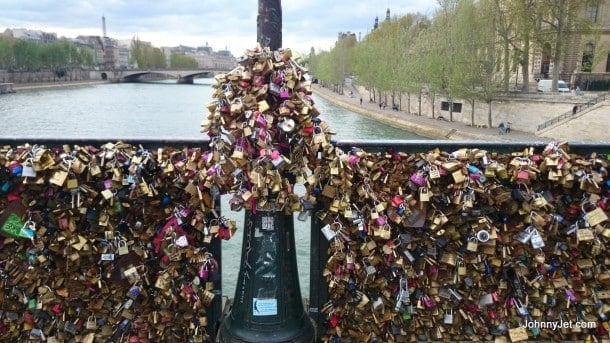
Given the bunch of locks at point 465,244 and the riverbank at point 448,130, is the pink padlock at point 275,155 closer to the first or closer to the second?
the bunch of locks at point 465,244

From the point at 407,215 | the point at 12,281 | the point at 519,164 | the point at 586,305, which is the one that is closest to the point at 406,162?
the point at 407,215

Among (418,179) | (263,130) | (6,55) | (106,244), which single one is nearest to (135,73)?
(6,55)

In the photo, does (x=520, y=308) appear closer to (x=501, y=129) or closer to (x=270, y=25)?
(x=270, y=25)

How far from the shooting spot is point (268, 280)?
2.96 metres

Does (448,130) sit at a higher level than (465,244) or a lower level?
lower

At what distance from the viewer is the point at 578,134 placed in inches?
1069

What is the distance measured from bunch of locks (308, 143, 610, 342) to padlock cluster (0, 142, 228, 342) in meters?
0.79

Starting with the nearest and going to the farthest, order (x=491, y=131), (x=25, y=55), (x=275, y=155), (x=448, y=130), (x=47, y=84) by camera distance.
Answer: (x=275, y=155) → (x=448, y=130) → (x=491, y=131) → (x=47, y=84) → (x=25, y=55)

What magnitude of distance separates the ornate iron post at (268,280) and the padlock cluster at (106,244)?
0.62 ft

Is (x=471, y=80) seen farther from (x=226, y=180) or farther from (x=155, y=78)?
(x=155, y=78)

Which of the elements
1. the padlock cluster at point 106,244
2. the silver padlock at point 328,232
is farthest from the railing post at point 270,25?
the silver padlock at point 328,232

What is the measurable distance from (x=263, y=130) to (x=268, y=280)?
93 cm

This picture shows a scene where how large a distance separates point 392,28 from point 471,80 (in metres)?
26.3

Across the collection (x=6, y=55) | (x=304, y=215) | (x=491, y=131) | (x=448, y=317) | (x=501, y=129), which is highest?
(x=6, y=55)
